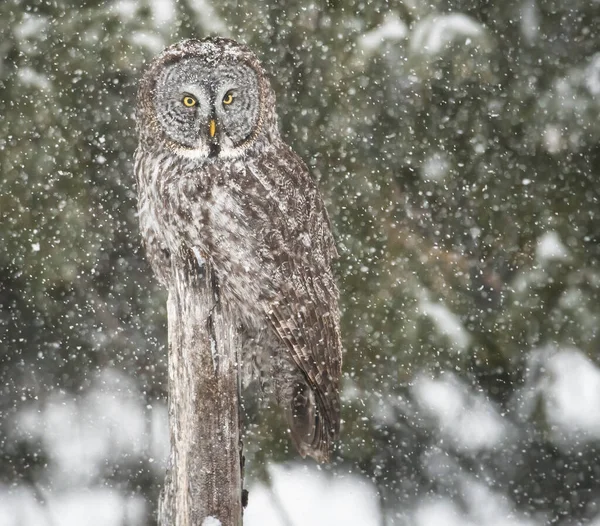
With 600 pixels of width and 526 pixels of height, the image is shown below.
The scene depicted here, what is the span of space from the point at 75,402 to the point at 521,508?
8.07 feet

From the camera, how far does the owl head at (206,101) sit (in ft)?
7.61

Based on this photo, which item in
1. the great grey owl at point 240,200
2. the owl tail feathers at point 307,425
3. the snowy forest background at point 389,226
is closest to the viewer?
the great grey owl at point 240,200

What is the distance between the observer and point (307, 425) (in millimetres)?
2570

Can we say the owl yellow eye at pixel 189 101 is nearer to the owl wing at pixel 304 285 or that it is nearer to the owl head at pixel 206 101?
the owl head at pixel 206 101

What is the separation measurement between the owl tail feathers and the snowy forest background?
2.85 feet

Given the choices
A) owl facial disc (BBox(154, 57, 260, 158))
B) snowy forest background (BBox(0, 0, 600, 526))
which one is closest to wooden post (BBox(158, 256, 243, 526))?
owl facial disc (BBox(154, 57, 260, 158))

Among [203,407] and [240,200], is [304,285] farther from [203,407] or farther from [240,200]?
[203,407]

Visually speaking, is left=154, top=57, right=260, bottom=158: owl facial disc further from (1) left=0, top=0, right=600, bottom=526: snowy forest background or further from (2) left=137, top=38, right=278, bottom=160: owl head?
(1) left=0, top=0, right=600, bottom=526: snowy forest background

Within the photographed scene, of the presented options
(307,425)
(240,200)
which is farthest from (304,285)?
(307,425)

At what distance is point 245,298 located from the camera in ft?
7.62

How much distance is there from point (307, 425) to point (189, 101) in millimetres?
1219

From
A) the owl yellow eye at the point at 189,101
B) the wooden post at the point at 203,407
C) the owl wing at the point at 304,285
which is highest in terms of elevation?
the owl yellow eye at the point at 189,101

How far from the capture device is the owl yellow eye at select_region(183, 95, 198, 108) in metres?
2.34

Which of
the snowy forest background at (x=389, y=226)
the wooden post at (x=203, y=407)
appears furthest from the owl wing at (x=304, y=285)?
the snowy forest background at (x=389, y=226)
